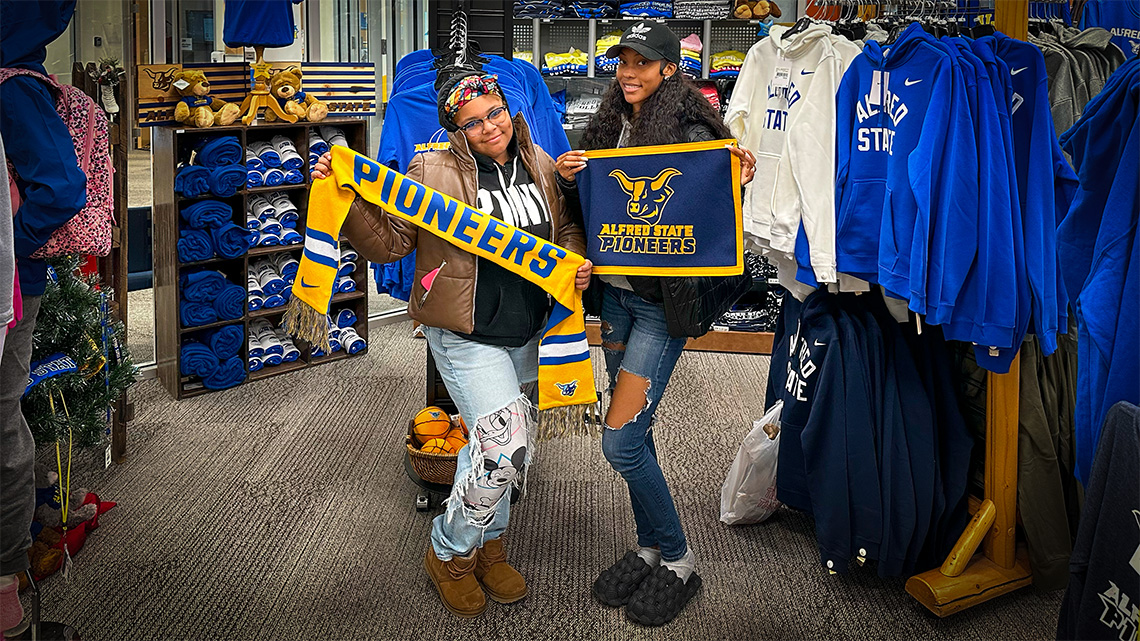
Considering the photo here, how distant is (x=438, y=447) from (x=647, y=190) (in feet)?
4.70

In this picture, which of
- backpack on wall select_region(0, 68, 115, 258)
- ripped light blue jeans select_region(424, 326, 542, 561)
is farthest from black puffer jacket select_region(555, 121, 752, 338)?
backpack on wall select_region(0, 68, 115, 258)

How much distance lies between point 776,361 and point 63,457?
2.62m

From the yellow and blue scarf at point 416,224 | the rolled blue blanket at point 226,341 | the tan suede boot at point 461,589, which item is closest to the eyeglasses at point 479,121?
the yellow and blue scarf at point 416,224

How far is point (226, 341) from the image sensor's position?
4879 millimetres

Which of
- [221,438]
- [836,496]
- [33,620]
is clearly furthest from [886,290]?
[221,438]

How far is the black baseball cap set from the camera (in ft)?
8.26

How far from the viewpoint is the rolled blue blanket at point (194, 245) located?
4.66m

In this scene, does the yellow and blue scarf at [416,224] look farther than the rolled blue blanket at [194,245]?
No

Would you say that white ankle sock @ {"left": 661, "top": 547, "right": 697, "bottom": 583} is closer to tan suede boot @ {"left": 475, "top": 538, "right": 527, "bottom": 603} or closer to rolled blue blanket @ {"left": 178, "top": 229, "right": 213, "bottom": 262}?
tan suede boot @ {"left": 475, "top": 538, "right": 527, "bottom": 603}

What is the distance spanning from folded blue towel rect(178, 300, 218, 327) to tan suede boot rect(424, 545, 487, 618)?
2.44m

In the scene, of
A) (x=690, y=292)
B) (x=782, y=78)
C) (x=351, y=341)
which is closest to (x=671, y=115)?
(x=690, y=292)

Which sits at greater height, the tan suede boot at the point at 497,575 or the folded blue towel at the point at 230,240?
the folded blue towel at the point at 230,240

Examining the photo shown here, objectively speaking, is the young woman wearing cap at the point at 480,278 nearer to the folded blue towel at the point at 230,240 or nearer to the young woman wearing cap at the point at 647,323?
the young woman wearing cap at the point at 647,323

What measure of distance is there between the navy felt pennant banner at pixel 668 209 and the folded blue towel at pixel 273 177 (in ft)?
9.33
